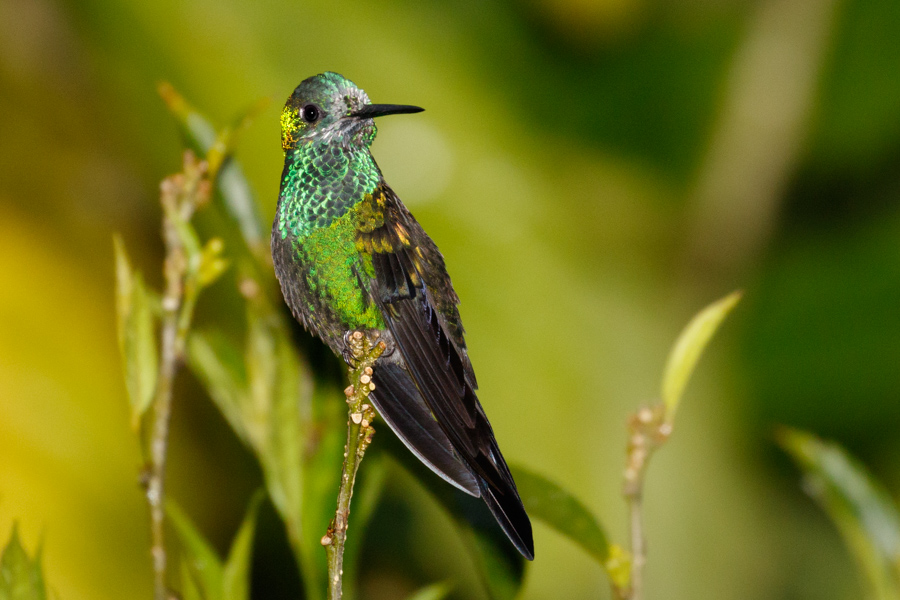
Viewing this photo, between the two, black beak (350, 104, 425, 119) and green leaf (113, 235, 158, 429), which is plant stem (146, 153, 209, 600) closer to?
green leaf (113, 235, 158, 429)

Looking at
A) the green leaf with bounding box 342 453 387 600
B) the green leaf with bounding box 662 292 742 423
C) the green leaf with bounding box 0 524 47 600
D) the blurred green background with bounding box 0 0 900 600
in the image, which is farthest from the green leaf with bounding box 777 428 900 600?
the blurred green background with bounding box 0 0 900 600

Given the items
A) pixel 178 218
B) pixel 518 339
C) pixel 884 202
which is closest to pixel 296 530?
pixel 178 218

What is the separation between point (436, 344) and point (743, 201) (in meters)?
1.80

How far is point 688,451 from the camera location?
2.12 metres

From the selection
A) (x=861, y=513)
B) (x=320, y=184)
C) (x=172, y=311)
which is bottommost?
(x=861, y=513)

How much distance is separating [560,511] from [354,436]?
24 cm

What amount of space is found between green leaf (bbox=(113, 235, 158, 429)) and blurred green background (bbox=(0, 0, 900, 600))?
0.71 metres

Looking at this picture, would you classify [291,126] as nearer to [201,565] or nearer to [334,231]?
[334,231]

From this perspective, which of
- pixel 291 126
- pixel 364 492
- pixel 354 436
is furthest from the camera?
pixel 364 492

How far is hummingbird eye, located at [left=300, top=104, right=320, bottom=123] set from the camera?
509 millimetres

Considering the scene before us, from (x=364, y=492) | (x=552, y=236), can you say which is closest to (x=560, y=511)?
(x=364, y=492)

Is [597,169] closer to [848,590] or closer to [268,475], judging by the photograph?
[848,590]

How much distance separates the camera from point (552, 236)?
2000 mm

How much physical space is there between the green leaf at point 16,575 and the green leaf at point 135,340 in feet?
0.41
